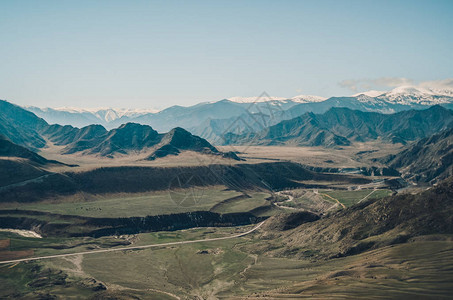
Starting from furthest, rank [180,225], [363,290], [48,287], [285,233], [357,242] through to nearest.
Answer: [180,225] < [285,233] < [357,242] < [48,287] < [363,290]

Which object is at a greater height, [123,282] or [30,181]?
[30,181]

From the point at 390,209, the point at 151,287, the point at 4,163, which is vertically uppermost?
the point at 4,163

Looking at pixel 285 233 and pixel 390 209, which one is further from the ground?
pixel 390 209

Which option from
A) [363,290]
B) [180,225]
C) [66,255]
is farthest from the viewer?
[180,225]

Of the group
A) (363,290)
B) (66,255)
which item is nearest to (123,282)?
(66,255)

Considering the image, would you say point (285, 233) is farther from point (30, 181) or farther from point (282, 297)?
point (30, 181)

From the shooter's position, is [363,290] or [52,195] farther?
[52,195]

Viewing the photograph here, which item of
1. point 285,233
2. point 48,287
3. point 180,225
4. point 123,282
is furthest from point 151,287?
point 180,225

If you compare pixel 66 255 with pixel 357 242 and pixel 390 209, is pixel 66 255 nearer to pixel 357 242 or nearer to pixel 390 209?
pixel 357 242

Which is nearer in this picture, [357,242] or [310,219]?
[357,242]
